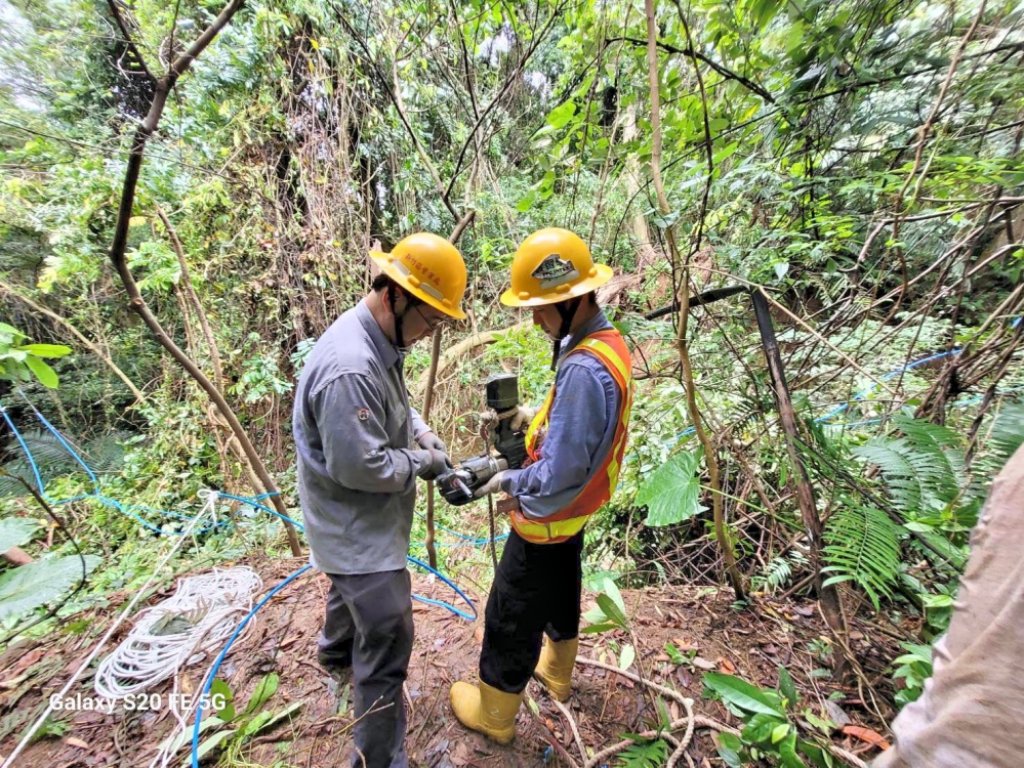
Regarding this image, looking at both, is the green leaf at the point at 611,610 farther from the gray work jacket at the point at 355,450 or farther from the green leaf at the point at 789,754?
the gray work jacket at the point at 355,450

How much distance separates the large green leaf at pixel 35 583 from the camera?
39.6 inches

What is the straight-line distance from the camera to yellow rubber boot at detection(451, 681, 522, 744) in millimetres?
1746

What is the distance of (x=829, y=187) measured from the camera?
87.4 inches

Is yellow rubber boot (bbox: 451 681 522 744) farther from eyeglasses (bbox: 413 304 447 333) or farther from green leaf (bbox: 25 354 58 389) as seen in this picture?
green leaf (bbox: 25 354 58 389)

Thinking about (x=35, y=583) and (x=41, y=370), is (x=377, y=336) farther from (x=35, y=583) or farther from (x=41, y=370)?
(x=35, y=583)

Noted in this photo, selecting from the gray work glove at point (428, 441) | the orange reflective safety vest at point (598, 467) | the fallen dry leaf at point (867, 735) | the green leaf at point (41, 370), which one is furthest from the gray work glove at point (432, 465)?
the fallen dry leaf at point (867, 735)

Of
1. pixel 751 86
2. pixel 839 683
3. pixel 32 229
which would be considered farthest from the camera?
pixel 32 229

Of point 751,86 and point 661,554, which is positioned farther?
point 661,554

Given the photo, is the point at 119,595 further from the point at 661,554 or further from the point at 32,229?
the point at 32,229

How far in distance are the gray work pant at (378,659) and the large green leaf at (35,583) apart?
75 cm

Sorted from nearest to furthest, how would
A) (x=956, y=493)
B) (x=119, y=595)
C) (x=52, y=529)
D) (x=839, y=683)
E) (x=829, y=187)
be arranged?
(x=956, y=493) → (x=839, y=683) → (x=829, y=187) → (x=119, y=595) → (x=52, y=529)

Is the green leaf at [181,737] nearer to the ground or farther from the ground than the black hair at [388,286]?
nearer to the ground

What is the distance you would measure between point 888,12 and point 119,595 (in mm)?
5075

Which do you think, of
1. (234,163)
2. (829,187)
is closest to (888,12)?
(829,187)
